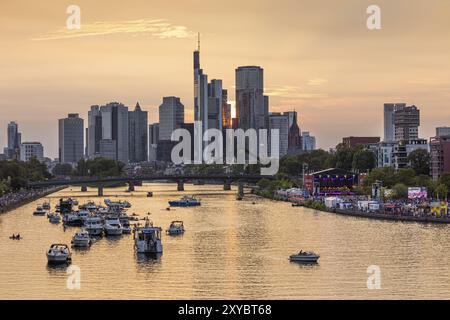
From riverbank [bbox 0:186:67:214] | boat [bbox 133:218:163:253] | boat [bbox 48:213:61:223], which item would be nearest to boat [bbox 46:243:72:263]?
boat [bbox 133:218:163:253]

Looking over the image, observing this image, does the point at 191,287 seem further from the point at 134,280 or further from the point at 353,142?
the point at 353,142

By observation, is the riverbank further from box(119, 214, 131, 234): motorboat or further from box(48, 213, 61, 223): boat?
box(119, 214, 131, 234): motorboat

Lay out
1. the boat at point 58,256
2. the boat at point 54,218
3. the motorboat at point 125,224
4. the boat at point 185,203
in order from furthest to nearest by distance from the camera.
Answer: the boat at point 185,203 < the boat at point 54,218 < the motorboat at point 125,224 < the boat at point 58,256

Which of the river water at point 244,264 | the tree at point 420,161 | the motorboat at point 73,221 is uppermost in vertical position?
the tree at point 420,161

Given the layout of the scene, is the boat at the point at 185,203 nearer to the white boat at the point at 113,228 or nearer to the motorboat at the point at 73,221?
the motorboat at the point at 73,221

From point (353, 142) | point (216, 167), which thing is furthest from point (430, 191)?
point (216, 167)

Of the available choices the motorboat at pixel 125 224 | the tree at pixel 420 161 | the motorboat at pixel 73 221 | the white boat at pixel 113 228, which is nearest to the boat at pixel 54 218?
the motorboat at pixel 73 221
